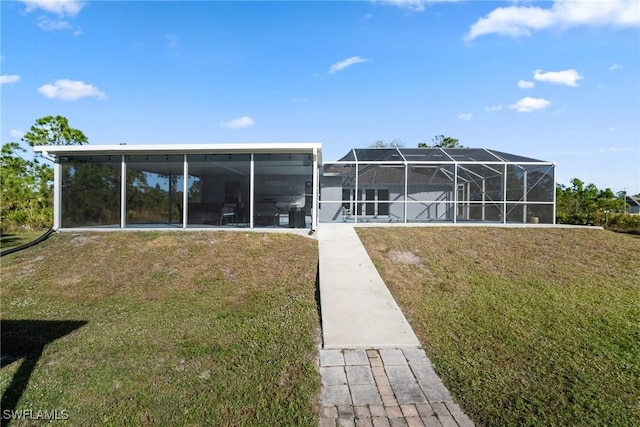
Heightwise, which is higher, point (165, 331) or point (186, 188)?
point (186, 188)

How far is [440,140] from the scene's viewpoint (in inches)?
1786

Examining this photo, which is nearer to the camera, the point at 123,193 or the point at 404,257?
the point at 404,257

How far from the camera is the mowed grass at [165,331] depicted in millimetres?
3299

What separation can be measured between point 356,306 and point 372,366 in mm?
1827

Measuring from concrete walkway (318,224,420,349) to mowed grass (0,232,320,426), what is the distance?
0.93 ft

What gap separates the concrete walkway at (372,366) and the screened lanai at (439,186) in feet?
23.2

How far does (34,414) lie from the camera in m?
3.18

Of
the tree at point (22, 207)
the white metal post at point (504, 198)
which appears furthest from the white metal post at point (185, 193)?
the white metal post at point (504, 198)

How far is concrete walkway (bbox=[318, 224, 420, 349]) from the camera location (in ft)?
15.6

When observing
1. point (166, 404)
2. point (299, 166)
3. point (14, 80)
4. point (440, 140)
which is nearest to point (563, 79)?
point (299, 166)

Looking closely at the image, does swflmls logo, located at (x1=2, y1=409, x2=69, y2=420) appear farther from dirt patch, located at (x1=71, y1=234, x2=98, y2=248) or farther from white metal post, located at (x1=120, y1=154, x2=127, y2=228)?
white metal post, located at (x1=120, y1=154, x2=127, y2=228)

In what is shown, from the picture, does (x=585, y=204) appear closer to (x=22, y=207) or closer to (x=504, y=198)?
(x=504, y=198)

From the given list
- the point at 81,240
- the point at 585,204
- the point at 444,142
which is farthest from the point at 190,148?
the point at 444,142

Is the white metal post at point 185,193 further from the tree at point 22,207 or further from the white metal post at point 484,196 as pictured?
the white metal post at point 484,196
